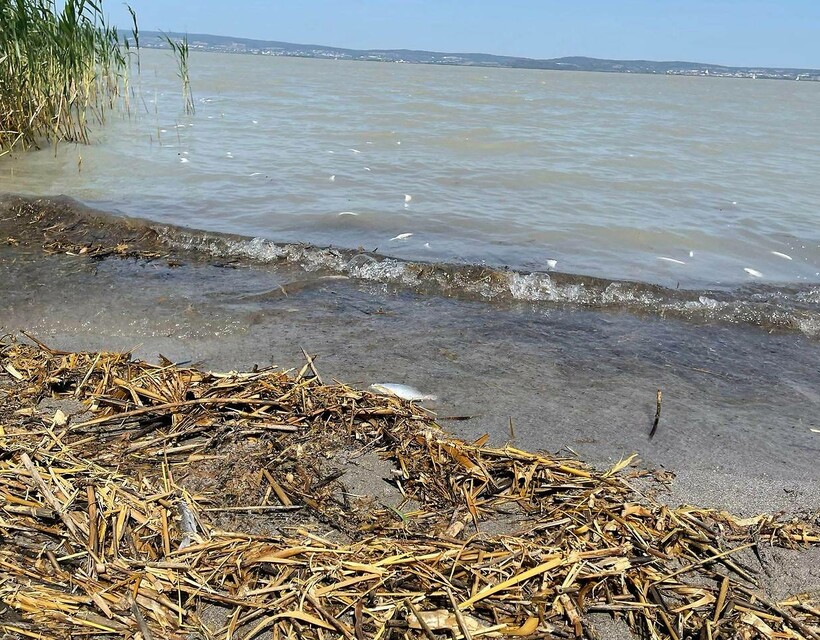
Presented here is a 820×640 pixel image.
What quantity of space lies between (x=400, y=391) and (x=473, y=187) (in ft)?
20.4

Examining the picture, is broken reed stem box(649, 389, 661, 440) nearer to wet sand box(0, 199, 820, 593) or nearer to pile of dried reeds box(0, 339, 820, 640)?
wet sand box(0, 199, 820, 593)

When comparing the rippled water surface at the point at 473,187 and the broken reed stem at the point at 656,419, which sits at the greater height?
the rippled water surface at the point at 473,187

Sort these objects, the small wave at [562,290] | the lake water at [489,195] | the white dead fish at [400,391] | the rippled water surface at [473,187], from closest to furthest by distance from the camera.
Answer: the white dead fish at [400,391], the small wave at [562,290], the lake water at [489,195], the rippled water surface at [473,187]

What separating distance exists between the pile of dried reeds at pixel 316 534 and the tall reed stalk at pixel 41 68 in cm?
642

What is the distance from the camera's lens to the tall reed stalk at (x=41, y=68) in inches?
303

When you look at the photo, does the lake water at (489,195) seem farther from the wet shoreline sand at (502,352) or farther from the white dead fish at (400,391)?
the white dead fish at (400,391)

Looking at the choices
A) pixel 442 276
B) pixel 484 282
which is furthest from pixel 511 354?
pixel 442 276

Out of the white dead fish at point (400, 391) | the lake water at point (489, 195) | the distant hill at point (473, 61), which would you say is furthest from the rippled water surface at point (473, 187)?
the distant hill at point (473, 61)

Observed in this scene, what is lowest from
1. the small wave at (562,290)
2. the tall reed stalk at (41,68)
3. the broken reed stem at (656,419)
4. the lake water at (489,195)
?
the broken reed stem at (656,419)

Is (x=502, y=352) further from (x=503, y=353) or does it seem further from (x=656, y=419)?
(x=656, y=419)

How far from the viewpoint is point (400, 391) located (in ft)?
11.4

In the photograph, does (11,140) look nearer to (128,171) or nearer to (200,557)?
(128,171)

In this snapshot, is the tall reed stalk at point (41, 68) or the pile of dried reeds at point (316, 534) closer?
the pile of dried reeds at point (316, 534)

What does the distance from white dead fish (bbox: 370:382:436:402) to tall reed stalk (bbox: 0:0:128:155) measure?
670 cm
